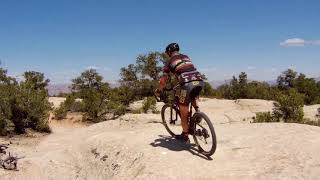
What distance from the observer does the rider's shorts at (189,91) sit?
8.28 m

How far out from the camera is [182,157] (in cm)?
827

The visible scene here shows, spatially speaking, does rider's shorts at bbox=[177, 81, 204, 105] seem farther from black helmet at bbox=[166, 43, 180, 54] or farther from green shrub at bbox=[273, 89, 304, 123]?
green shrub at bbox=[273, 89, 304, 123]

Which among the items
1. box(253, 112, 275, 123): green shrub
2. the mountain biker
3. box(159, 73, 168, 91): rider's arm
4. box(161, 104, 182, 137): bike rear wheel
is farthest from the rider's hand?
box(253, 112, 275, 123): green shrub

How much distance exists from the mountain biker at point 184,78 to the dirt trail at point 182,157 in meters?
0.98

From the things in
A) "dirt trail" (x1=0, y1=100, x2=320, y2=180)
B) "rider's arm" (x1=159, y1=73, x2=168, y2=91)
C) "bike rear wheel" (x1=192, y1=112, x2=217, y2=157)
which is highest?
"rider's arm" (x1=159, y1=73, x2=168, y2=91)

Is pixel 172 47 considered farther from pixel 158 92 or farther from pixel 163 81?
pixel 158 92

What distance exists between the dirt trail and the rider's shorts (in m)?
1.14

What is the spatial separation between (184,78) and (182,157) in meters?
1.62

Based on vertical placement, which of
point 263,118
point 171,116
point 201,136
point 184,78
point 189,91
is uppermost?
point 184,78

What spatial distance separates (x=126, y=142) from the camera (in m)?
9.84

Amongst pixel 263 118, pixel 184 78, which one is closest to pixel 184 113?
pixel 184 78

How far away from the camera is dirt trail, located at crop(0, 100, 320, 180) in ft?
24.4

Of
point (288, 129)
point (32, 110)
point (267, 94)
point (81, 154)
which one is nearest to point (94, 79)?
point (32, 110)

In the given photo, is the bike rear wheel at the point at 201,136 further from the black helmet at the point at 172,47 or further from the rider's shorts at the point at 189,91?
the black helmet at the point at 172,47
